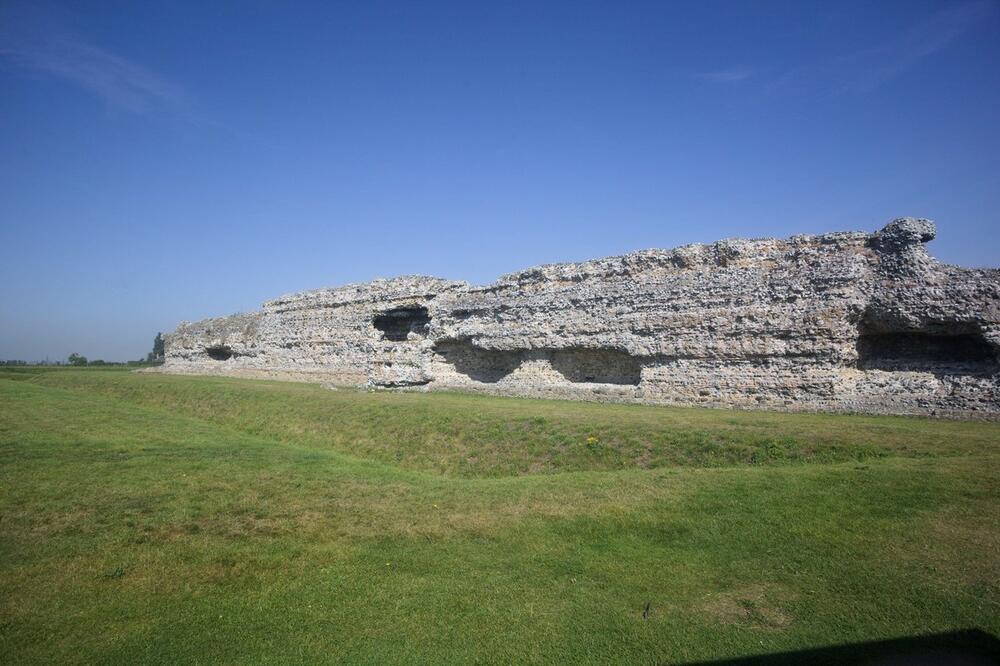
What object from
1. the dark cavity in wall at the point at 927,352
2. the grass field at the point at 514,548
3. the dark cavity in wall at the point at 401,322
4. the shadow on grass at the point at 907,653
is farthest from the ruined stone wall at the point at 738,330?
the shadow on grass at the point at 907,653

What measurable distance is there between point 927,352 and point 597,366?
28.1 feet

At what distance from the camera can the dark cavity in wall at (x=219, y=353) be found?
34.7 m

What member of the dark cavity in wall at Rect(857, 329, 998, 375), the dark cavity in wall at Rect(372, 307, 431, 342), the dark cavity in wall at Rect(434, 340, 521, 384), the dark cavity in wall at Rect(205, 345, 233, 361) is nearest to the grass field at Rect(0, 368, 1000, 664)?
the dark cavity in wall at Rect(857, 329, 998, 375)

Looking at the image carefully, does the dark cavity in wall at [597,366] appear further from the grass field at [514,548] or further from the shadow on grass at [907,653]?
the shadow on grass at [907,653]

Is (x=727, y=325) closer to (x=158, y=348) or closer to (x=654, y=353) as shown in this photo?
(x=654, y=353)

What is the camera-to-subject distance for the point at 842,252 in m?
14.8

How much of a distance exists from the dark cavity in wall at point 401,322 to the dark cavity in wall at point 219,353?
12.4 meters

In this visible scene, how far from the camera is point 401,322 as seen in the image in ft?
90.7

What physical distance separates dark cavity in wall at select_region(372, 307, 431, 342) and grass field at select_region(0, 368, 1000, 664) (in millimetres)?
14905

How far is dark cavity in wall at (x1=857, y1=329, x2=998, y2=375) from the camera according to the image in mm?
13109

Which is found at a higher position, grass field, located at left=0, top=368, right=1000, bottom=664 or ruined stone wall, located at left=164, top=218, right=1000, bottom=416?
ruined stone wall, located at left=164, top=218, right=1000, bottom=416

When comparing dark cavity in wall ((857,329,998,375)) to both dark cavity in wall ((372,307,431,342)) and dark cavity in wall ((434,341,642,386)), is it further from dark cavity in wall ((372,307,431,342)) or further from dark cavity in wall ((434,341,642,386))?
dark cavity in wall ((372,307,431,342))

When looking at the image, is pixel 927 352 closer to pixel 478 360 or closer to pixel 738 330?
pixel 738 330

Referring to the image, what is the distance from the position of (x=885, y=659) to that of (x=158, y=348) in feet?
274
